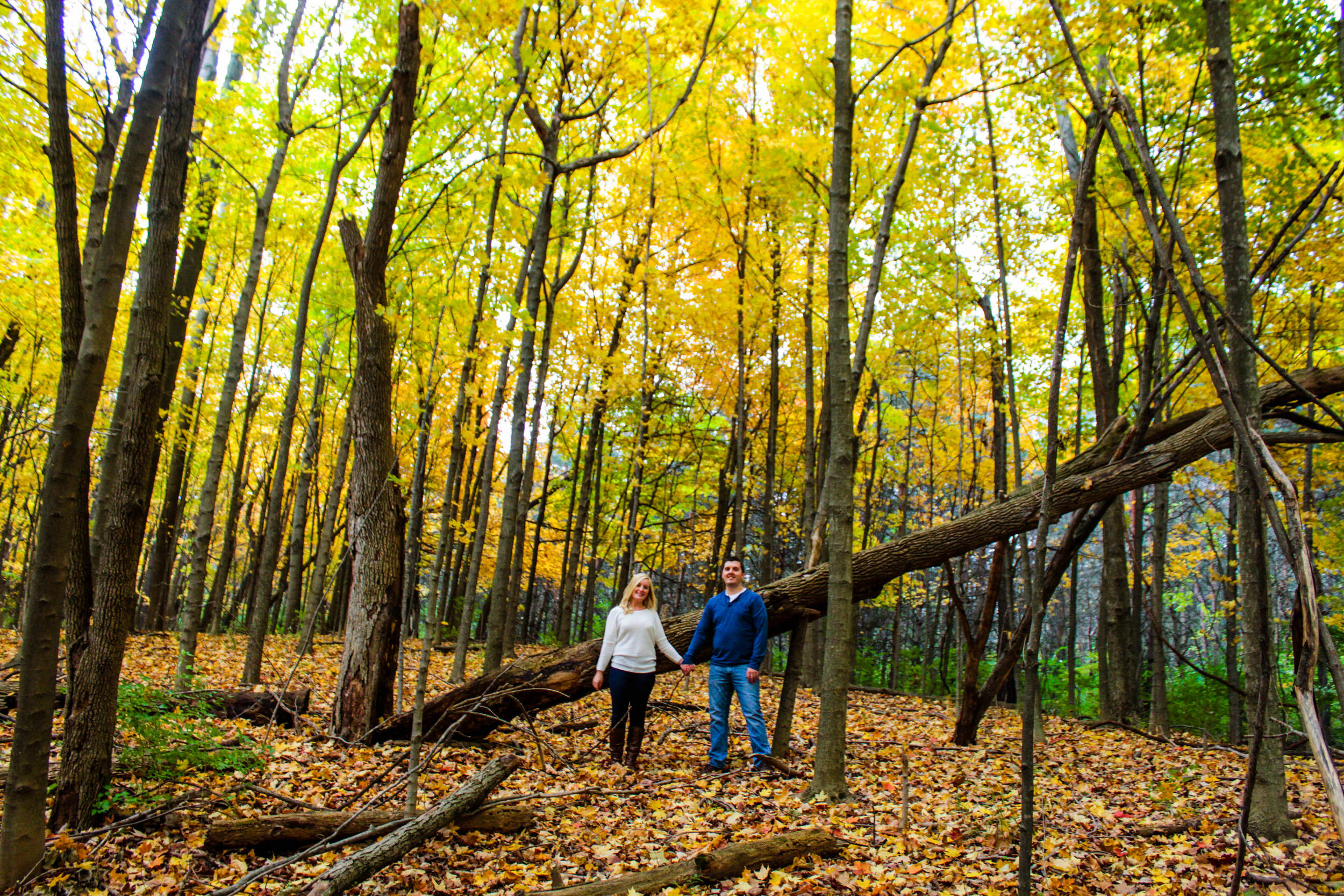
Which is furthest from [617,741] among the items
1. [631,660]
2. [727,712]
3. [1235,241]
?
[1235,241]

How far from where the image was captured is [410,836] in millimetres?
2912

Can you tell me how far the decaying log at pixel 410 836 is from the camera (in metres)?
2.56

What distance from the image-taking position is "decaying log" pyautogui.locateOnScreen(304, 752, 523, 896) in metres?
2.56

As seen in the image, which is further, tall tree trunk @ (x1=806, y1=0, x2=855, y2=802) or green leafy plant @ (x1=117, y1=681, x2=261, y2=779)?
tall tree trunk @ (x1=806, y1=0, x2=855, y2=802)

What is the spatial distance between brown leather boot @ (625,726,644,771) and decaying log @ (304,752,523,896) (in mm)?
1458

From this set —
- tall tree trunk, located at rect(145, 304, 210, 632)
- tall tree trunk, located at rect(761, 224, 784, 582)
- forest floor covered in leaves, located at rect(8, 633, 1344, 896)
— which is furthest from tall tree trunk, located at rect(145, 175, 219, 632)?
tall tree trunk, located at rect(761, 224, 784, 582)

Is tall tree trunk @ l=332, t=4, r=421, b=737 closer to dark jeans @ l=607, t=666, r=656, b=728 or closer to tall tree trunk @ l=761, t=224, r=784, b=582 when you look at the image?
dark jeans @ l=607, t=666, r=656, b=728

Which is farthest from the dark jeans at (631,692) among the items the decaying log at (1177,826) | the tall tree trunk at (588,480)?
the tall tree trunk at (588,480)

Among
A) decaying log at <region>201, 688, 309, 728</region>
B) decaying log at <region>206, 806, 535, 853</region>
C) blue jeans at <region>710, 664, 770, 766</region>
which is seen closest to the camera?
decaying log at <region>206, 806, 535, 853</region>

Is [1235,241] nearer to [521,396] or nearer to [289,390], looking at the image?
[521,396]

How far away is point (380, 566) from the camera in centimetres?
508

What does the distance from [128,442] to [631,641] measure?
3.43 metres

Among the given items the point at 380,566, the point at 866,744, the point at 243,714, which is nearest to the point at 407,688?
the point at 243,714

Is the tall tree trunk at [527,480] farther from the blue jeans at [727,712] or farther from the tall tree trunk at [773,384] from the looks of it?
the blue jeans at [727,712]
